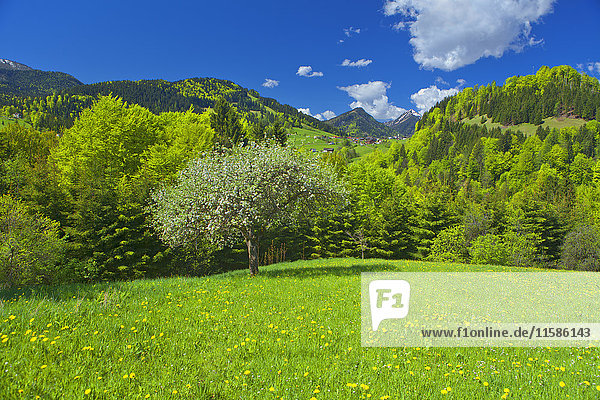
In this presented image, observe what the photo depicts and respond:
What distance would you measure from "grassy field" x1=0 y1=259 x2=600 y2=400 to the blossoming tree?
7135 millimetres

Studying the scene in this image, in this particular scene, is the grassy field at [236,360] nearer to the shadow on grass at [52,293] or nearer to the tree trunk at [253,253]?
the shadow on grass at [52,293]

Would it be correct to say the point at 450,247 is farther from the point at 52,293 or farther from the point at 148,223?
the point at 52,293

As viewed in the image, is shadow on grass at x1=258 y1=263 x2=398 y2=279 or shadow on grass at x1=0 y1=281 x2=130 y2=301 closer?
shadow on grass at x1=0 y1=281 x2=130 y2=301

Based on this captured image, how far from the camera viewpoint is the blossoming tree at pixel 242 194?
50.2ft

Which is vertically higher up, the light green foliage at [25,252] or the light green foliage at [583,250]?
the light green foliage at [25,252]

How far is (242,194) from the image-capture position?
15.3m

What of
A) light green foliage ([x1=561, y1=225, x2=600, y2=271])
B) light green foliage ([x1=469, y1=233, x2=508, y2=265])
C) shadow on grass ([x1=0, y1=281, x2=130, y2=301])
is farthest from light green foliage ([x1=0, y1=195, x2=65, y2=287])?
light green foliage ([x1=561, y1=225, x2=600, y2=271])

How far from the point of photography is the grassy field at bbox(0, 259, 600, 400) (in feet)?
14.9

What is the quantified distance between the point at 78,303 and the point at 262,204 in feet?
31.0

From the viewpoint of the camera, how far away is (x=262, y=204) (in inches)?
628

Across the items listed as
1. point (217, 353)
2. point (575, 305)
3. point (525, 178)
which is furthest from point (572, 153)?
point (217, 353)

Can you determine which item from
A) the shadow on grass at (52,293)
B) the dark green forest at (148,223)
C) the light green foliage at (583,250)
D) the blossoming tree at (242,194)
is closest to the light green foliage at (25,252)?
the dark green forest at (148,223)

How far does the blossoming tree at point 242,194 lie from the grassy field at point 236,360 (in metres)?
7.14

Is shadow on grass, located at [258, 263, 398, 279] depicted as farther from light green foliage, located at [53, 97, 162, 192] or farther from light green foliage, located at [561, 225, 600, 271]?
light green foliage, located at [561, 225, 600, 271]
